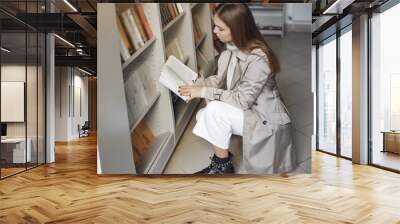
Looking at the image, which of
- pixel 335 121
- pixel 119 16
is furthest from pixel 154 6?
pixel 335 121

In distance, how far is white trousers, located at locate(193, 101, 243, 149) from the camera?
621 cm

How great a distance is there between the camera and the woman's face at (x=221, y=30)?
629cm

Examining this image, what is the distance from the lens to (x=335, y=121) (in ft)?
32.2

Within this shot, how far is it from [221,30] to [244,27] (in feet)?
1.25

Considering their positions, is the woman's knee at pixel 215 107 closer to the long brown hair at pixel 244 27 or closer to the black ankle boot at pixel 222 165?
the black ankle boot at pixel 222 165

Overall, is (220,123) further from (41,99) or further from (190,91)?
(41,99)

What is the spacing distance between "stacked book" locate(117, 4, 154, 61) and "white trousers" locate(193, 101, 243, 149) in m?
1.50

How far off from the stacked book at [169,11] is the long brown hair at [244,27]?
625 mm

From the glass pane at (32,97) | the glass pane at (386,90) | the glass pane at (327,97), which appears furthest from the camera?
the glass pane at (327,97)

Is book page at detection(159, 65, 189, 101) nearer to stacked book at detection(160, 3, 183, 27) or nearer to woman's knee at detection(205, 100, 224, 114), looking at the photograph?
woman's knee at detection(205, 100, 224, 114)

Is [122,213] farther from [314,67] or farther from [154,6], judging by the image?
[314,67]

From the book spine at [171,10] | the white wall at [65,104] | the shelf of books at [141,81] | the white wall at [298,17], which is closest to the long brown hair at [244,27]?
the shelf of books at [141,81]

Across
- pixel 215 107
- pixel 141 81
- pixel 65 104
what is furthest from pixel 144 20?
pixel 65 104

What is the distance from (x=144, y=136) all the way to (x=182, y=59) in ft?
4.61
